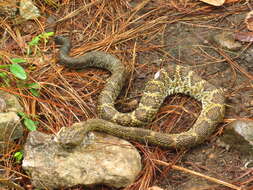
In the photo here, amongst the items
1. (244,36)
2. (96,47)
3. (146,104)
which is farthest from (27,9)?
(244,36)

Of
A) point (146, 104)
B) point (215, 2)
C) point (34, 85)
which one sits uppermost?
point (215, 2)

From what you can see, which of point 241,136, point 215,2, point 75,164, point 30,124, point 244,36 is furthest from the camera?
point 215,2

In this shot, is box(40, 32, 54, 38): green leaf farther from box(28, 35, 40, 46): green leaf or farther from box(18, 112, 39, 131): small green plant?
box(18, 112, 39, 131): small green plant

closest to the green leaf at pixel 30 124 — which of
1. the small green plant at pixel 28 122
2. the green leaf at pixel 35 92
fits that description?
the small green plant at pixel 28 122

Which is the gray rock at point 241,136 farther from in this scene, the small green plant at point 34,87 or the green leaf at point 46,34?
the green leaf at point 46,34

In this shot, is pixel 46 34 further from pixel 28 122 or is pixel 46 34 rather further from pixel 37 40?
pixel 28 122

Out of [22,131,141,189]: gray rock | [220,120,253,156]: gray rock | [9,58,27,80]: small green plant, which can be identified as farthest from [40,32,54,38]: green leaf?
[220,120,253,156]: gray rock

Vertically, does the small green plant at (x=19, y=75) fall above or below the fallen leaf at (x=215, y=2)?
below
